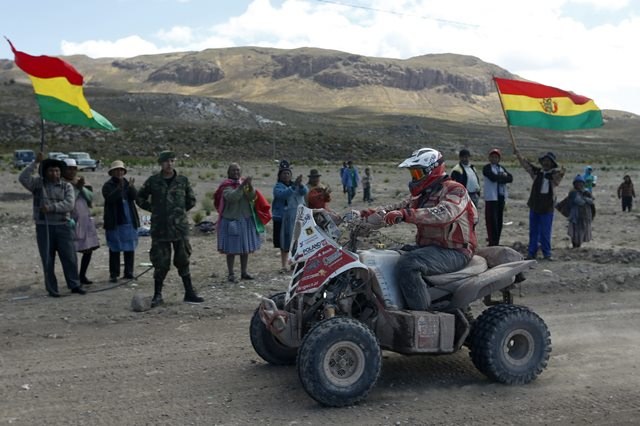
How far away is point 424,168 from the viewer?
6.76 m

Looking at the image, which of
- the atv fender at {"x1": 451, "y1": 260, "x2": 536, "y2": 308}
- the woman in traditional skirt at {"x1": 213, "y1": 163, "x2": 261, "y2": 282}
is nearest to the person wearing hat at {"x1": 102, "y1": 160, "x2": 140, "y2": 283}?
the woman in traditional skirt at {"x1": 213, "y1": 163, "x2": 261, "y2": 282}

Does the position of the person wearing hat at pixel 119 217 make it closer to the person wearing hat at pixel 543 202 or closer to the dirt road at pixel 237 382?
the dirt road at pixel 237 382

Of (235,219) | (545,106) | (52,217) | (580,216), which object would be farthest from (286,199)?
(580,216)

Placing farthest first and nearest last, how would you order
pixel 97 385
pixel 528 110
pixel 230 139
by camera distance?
pixel 230 139
pixel 528 110
pixel 97 385

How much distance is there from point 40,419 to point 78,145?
66.1 m

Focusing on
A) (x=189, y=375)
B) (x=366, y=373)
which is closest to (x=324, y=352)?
(x=366, y=373)

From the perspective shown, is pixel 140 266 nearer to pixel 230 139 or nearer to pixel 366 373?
pixel 366 373

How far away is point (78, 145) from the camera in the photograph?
68.3 metres

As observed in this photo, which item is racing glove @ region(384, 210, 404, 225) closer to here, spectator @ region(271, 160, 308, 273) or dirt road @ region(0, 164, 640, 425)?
dirt road @ region(0, 164, 640, 425)

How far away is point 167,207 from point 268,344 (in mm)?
3323

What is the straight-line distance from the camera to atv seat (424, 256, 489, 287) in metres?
6.64

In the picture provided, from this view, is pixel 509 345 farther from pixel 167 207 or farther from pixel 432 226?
pixel 167 207

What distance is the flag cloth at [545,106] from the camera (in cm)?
1150

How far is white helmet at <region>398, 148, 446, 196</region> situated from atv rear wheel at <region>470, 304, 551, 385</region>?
133cm
